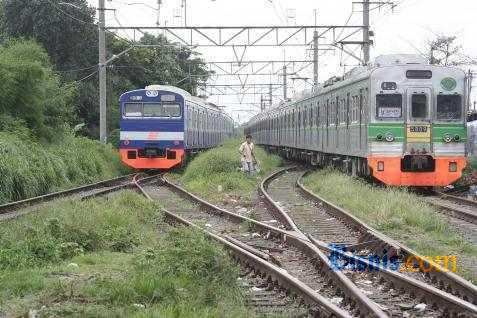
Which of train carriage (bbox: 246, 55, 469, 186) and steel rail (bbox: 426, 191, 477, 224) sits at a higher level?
train carriage (bbox: 246, 55, 469, 186)

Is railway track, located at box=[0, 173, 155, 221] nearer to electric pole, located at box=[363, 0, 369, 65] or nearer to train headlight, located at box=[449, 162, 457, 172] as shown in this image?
train headlight, located at box=[449, 162, 457, 172]

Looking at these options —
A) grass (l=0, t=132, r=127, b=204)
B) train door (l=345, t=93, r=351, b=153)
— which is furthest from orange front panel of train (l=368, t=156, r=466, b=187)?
grass (l=0, t=132, r=127, b=204)

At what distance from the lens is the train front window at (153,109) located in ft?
91.6

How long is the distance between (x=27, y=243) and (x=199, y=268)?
8.81 feet

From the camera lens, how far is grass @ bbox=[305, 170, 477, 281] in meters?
10.4

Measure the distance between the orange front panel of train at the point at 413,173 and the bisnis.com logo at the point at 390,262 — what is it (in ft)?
27.4

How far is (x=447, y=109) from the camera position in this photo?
18.2 metres

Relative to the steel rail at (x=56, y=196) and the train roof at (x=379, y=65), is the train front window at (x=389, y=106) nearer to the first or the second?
the train roof at (x=379, y=65)

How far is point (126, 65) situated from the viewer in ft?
153

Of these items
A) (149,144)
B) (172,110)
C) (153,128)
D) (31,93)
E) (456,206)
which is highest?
(31,93)

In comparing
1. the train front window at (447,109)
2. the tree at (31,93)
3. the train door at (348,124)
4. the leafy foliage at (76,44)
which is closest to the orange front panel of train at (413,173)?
the train front window at (447,109)

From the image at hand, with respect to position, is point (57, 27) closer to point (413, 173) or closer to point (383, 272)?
point (413, 173)

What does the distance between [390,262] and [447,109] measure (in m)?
9.81

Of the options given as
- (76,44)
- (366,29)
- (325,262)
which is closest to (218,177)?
(366,29)
